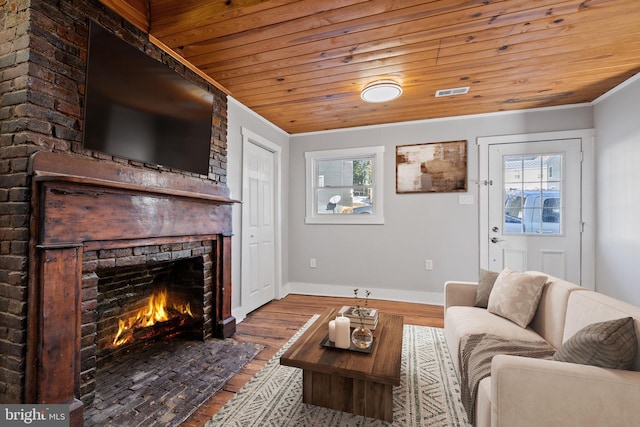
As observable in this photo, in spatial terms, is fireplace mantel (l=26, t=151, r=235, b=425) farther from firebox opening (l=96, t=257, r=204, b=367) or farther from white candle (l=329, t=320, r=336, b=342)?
white candle (l=329, t=320, r=336, b=342)

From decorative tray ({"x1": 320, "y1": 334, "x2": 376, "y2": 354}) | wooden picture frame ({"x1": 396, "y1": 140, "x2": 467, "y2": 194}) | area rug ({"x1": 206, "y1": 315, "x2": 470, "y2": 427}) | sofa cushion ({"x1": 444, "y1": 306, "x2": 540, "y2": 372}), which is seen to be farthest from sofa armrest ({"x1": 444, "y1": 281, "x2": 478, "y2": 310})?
wooden picture frame ({"x1": 396, "y1": 140, "x2": 467, "y2": 194})

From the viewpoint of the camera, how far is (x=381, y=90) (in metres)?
2.83

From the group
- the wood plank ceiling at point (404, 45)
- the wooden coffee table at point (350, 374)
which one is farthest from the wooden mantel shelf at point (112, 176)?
the wooden coffee table at point (350, 374)

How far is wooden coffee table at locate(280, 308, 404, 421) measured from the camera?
1524 millimetres

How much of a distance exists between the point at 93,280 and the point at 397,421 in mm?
1968

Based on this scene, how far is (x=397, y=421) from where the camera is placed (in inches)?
65.4

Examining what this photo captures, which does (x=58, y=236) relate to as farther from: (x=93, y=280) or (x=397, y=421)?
(x=397, y=421)

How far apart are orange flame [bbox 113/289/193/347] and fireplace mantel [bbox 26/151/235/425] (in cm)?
81

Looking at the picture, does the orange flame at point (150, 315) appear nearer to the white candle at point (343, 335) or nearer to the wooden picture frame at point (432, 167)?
the white candle at point (343, 335)

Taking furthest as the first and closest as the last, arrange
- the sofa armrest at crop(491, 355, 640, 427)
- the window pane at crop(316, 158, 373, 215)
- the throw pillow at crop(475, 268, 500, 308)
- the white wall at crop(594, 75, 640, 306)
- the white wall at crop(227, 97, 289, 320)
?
1. the window pane at crop(316, 158, 373, 215)
2. the white wall at crop(227, 97, 289, 320)
3. the white wall at crop(594, 75, 640, 306)
4. the throw pillow at crop(475, 268, 500, 308)
5. the sofa armrest at crop(491, 355, 640, 427)

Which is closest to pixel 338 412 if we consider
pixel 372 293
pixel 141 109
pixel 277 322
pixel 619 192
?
pixel 277 322

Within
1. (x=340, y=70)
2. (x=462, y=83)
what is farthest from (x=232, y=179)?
(x=462, y=83)

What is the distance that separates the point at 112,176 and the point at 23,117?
1.60 feet

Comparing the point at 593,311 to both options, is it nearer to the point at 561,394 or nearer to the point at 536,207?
the point at 561,394
